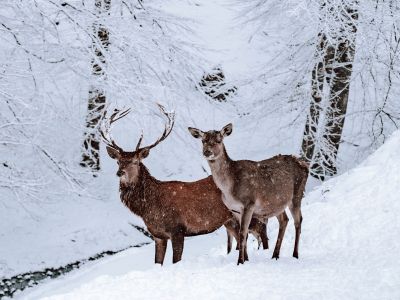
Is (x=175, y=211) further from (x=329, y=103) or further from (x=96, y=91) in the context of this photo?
(x=329, y=103)

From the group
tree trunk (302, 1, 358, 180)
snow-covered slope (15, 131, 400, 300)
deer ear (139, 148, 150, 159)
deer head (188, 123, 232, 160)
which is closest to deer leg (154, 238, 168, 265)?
snow-covered slope (15, 131, 400, 300)

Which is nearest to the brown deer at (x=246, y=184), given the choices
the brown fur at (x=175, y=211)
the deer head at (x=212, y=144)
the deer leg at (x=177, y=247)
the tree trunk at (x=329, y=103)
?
the deer head at (x=212, y=144)

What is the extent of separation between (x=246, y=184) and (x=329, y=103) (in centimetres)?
772

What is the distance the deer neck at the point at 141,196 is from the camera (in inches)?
319

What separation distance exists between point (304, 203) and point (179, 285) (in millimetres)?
5346

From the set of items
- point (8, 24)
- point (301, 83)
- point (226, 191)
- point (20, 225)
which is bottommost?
point (20, 225)

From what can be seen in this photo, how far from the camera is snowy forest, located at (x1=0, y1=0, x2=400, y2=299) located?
7.12 m

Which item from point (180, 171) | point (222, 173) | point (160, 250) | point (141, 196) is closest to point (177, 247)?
point (160, 250)

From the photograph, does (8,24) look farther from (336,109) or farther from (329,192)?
(336,109)

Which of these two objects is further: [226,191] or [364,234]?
[364,234]

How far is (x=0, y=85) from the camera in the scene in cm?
1005

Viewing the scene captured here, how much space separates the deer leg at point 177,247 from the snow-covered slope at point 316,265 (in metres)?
0.15

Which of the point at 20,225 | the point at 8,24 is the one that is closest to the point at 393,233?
the point at 8,24

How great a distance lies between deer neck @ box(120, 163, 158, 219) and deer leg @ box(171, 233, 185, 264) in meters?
0.46
